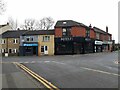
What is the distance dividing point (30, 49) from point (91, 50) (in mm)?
16834

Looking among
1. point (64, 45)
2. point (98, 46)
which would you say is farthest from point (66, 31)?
point (98, 46)

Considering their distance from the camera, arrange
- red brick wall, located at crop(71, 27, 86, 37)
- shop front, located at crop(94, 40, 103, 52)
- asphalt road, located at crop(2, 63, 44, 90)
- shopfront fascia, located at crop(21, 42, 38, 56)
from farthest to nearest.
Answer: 1. shop front, located at crop(94, 40, 103, 52)
2. shopfront fascia, located at crop(21, 42, 38, 56)
3. red brick wall, located at crop(71, 27, 86, 37)
4. asphalt road, located at crop(2, 63, 44, 90)

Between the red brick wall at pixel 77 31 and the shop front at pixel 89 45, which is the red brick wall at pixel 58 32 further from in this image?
the shop front at pixel 89 45

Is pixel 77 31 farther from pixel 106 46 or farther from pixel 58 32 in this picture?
pixel 106 46

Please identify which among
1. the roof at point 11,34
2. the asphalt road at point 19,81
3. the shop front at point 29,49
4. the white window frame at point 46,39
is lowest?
the asphalt road at point 19,81

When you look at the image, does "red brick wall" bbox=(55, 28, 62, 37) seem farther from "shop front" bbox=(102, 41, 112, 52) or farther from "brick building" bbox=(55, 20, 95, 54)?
"shop front" bbox=(102, 41, 112, 52)

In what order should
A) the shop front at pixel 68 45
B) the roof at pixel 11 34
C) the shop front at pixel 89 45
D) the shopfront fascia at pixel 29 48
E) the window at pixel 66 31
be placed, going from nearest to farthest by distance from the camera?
the shop front at pixel 68 45 → the window at pixel 66 31 → the shopfront fascia at pixel 29 48 → the shop front at pixel 89 45 → the roof at pixel 11 34

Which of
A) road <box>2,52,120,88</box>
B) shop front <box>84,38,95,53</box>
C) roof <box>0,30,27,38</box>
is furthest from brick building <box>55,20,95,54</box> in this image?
road <box>2,52,120,88</box>

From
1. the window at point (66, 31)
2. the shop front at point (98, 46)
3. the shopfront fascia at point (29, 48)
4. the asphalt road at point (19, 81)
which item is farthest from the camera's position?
the shop front at point (98, 46)

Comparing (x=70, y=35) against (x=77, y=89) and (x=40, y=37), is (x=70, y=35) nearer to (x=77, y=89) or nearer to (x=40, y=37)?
(x=40, y=37)

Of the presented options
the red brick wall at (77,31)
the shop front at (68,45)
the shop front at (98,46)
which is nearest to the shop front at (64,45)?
the shop front at (68,45)

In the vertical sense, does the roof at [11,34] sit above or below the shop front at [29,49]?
above

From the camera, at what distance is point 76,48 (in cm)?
6756

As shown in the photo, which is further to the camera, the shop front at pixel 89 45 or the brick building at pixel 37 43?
the shop front at pixel 89 45
